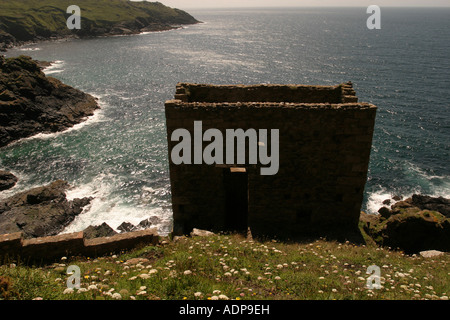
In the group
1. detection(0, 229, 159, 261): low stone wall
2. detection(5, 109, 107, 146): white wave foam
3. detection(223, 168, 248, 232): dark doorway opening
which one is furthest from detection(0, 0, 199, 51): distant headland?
detection(223, 168, 248, 232): dark doorway opening

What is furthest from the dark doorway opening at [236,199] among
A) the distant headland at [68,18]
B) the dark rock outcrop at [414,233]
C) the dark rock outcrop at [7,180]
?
the distant headland at [68,18]

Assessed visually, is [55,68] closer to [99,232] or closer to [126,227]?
[126,227]

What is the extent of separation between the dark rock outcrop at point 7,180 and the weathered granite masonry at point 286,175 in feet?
70.6

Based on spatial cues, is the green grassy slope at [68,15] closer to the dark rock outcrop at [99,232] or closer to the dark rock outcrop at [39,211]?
the dark rock outcrop at [39,211]

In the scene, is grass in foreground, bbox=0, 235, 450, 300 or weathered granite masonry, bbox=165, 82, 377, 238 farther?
weathered granite masonry, bbox=165, 82, 377, 238

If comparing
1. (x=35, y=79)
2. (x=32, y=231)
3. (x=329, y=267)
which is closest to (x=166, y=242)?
(x=329, y=267)

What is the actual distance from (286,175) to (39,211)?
64.9 ft

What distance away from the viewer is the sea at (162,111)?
29.5 m

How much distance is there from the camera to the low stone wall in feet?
37.9

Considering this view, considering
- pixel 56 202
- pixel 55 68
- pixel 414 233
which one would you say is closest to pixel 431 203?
pixel 414 233

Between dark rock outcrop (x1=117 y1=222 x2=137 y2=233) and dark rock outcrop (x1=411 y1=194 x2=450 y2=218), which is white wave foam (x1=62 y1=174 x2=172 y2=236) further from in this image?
dark rock outcrop (x1=411 y1=194 x2=450 y2=218)

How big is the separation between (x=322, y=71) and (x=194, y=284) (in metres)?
71.7

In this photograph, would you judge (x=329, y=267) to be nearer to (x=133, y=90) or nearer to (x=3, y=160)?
(x=3, y=160)

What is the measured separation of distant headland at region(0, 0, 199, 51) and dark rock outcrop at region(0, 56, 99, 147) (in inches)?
2473
